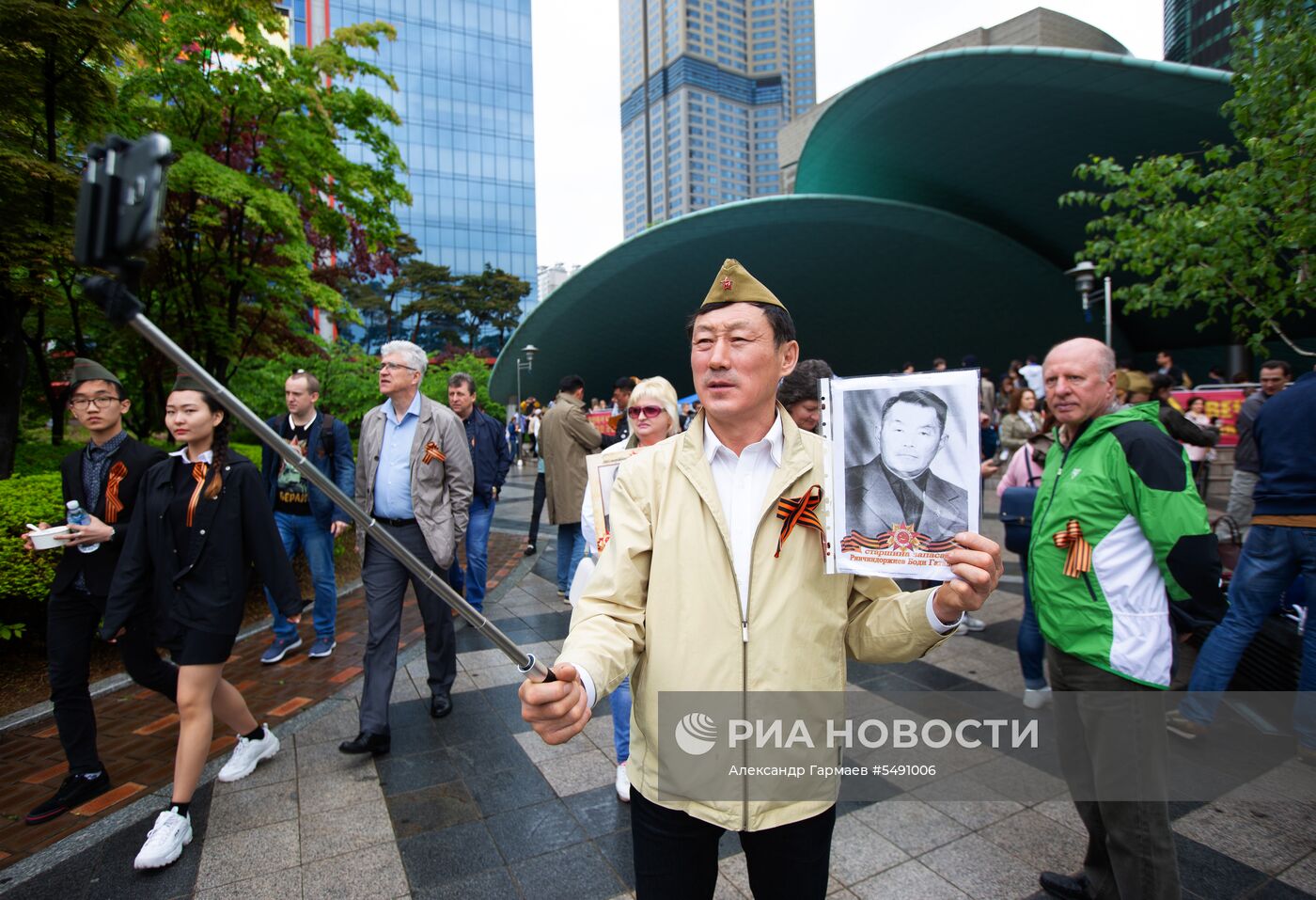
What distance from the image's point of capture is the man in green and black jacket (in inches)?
88.7

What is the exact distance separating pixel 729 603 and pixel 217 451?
9.66 ft

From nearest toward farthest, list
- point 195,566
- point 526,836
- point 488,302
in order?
1. point 526,836
2. point 195,566
3. point 488,302

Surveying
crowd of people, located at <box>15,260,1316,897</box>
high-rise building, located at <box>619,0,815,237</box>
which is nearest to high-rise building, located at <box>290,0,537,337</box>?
crowd of people, located at <box>15,260,1316,897</box>

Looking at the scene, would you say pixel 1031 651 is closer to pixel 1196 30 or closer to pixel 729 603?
pixel 729 603

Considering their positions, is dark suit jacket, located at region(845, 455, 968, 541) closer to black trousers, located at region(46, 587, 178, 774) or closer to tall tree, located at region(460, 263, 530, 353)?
black trousers, located at region(46, 587, 178, 774)

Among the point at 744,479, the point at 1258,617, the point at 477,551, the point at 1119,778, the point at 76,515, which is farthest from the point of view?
the point at 477,551

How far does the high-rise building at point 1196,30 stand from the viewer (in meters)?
22.8

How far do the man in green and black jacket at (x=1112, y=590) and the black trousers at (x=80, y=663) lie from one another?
3.98 m

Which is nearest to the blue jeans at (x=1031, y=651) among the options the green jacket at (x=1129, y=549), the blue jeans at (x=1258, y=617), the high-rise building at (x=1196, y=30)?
the blue jeans at (x=1258, y=617)

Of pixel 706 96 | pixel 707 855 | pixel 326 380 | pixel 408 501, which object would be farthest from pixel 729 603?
pixel 706 96

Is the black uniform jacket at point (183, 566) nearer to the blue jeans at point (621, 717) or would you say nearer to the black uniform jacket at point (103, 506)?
the black uniform jacket at point (103, 506)

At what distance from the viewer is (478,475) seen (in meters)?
6.82

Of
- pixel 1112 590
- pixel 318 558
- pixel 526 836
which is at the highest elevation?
pixel 1112 590

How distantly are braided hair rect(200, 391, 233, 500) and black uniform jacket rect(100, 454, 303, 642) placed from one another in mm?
23
